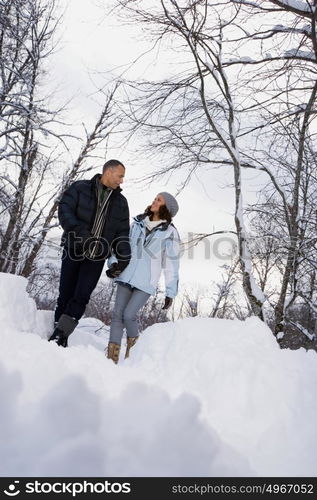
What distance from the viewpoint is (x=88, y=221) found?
13.2ft

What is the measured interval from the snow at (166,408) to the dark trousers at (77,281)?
115 centimetres

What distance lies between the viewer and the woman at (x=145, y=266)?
4.12 metres

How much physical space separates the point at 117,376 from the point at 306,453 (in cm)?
98

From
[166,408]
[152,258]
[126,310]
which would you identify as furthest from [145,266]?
[166,408]

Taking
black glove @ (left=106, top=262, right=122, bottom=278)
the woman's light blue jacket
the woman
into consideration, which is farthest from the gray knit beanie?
black glove @ (left=106, top=262, right=122, bottom=278)

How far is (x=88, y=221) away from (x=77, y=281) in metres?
0.57

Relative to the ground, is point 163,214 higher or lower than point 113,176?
lower

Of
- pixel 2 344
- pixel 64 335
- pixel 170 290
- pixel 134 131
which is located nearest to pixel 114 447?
pixel 2 344

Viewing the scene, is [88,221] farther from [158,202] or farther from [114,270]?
[158,202]

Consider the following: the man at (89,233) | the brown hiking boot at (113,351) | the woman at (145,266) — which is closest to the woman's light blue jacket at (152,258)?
the woman at (145,266)

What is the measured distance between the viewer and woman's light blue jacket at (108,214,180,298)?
4.14m

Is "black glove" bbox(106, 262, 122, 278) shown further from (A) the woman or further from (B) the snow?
(B) the snow

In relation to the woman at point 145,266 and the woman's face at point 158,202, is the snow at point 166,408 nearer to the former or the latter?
the woman at point 145,266
